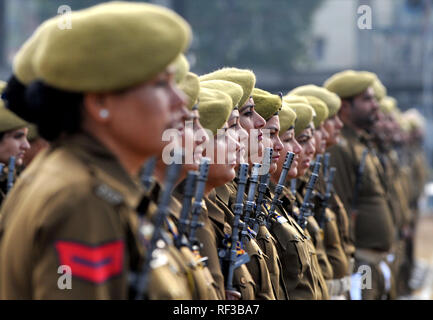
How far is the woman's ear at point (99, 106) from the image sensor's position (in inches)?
124

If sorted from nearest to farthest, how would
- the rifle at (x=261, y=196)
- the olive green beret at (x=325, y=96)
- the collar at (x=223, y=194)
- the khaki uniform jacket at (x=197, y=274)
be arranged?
1. the khaki uniform jacket at (x=197, y=274)
2. the collar at (x=223, y=194)
3. the rifle at (x=261, y=196)
4. the olive green beret at (x=325, y=96)

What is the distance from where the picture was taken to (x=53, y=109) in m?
3.24

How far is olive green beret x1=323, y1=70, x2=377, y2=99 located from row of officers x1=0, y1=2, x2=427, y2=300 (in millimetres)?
3868

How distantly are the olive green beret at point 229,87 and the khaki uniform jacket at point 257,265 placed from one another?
57 centimetres

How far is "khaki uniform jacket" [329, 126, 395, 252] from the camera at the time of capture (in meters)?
10.5

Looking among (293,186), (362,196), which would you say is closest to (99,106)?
A: (293,186)

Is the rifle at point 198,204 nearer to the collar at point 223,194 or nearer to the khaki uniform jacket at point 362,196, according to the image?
the collar at point 223,194

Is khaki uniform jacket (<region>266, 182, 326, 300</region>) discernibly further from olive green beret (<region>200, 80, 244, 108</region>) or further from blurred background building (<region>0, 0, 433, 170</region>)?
blurred background building (<region>0, 0, 433, 170</region>)

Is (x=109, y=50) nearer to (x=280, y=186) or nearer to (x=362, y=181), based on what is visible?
(x=280, y=186)

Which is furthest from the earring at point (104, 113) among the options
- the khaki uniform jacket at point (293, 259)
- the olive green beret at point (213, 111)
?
the khaki uniform jacket at point (293, 259)

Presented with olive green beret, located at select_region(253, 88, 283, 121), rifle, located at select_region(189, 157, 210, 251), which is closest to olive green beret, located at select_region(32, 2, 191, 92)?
rifle, located at select_region(189, 157, 210, 251)

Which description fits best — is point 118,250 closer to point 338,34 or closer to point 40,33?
point 40,33

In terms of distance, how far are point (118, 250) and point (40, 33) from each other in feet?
3.66
